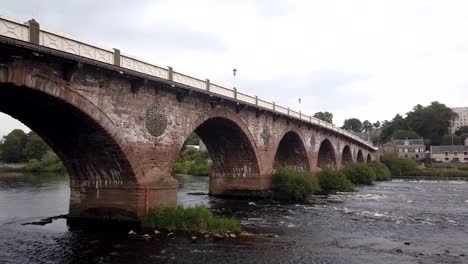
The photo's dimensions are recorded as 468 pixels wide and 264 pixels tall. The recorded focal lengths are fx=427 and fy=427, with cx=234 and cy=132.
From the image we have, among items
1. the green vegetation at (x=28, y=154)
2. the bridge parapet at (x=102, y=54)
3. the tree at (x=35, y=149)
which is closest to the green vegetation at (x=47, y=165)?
the green vegetation at (x=28, y=154)

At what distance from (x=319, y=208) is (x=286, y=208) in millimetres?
2418

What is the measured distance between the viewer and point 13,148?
103 metres

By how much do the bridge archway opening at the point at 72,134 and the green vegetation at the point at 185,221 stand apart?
2191 millimetres

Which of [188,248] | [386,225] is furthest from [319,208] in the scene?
[188,248]

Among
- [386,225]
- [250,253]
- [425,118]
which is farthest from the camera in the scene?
[425,118]

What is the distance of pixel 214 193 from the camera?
126ft

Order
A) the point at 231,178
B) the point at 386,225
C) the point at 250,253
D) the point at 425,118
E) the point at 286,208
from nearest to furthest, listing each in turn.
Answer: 1. the point at 250,253
2. the point at 386,225
3. the point at 286,208
4. the point at 231,178
5. the point at 425,118

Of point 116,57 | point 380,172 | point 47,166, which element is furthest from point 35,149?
point 116,57

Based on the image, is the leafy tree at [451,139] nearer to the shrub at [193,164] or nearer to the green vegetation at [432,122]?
the green vegetation at [432,122]

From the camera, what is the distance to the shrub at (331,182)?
45.2 metres

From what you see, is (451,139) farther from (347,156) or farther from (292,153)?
(292,153)

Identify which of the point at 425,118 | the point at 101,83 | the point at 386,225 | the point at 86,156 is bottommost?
the point at 386,225

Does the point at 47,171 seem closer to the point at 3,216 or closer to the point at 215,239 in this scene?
the point at 3,216

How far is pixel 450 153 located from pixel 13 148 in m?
113
